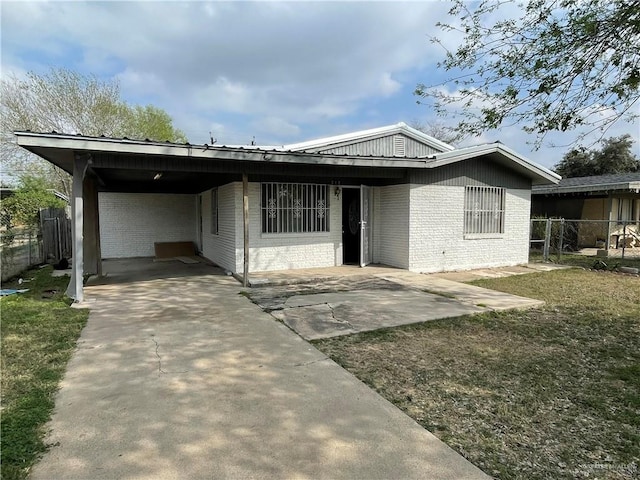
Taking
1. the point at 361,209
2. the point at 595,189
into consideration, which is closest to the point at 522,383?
the point at 361,209

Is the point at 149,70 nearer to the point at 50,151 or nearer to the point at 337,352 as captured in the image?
the point at 50,151

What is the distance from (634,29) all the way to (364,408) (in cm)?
509

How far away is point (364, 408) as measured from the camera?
10.3ft

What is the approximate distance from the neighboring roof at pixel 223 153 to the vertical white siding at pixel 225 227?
6.67ft

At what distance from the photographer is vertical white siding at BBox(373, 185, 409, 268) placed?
998 cm

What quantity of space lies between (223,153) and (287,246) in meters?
3.50

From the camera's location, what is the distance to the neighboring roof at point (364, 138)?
44.0 feet

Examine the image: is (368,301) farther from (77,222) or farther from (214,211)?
(214,211)

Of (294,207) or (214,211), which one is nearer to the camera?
(294,207)

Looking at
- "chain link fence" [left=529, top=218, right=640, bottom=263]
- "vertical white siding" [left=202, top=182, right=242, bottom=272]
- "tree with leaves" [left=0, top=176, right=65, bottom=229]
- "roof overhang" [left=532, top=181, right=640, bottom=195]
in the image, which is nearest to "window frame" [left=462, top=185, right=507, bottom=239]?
"chain link fence" [left=529, top=218, right=640, bottom=263]

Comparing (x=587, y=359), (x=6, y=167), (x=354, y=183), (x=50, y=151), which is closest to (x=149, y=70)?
(x=50, y=151)

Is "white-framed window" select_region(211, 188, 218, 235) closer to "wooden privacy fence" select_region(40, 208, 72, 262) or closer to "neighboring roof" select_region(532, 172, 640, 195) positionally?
"wooden privacy fence" select_region(40, 208, 72, 262)

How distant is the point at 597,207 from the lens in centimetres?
1686

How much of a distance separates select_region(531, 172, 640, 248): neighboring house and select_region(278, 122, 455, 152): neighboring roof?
216 inches
